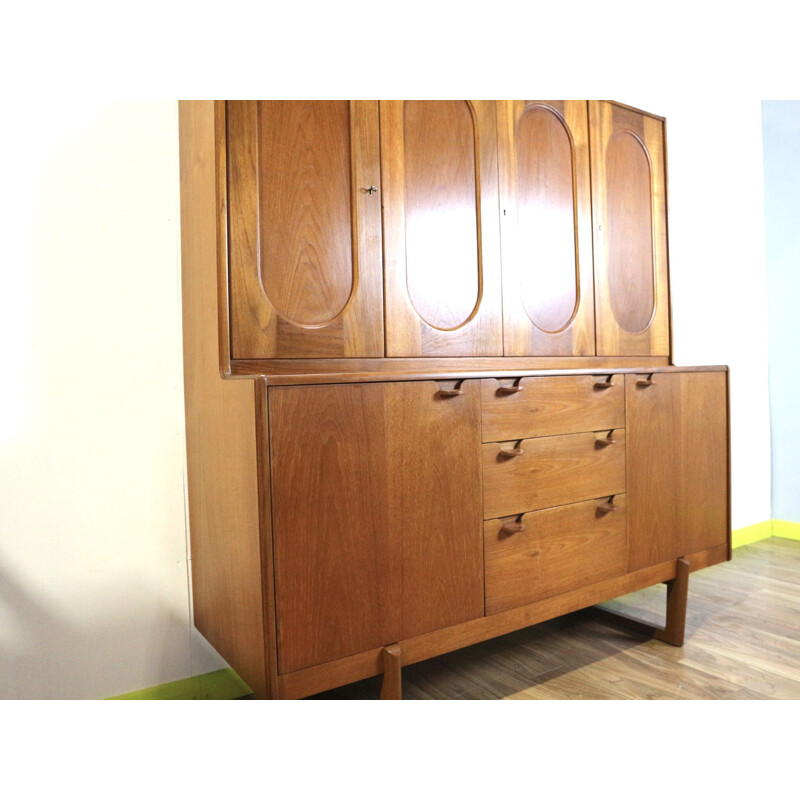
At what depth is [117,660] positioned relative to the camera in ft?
4.62

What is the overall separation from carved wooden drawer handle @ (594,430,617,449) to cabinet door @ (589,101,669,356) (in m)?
0.38

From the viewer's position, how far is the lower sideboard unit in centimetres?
107

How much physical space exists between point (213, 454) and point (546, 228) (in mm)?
1119

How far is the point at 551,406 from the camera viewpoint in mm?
1447

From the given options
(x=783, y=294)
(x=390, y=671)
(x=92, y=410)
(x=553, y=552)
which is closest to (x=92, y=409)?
(x=92, y=410)

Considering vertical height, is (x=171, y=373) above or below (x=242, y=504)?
above

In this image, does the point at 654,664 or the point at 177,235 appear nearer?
the point at 177,235

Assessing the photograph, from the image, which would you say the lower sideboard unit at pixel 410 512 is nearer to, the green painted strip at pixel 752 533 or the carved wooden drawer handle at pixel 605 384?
the carved wooden drawer handle at pixel 605 384

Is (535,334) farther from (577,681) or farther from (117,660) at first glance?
(117,660)

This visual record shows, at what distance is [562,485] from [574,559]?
0.61ft

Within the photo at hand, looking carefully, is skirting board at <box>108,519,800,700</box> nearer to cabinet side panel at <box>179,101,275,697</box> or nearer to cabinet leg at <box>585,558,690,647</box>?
cabinet side panel at <box>179,101,275,697</box>

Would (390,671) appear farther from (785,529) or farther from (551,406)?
(785,529)

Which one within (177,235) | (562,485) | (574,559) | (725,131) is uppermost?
(725,131)
